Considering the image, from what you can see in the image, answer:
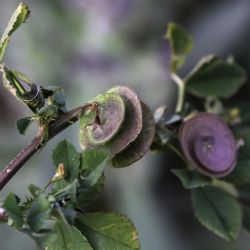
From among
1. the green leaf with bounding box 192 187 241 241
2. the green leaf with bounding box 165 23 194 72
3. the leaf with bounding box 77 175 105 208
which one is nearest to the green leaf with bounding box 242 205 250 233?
the green leaf with bounding box 192 187 241 241

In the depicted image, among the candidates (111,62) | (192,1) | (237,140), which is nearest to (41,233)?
(237,140)

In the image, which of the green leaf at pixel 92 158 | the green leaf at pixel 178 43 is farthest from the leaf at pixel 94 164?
the green leaf at pixel 178 43

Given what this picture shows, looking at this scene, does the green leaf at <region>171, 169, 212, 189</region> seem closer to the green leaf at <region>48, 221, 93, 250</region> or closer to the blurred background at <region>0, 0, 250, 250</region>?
the green leaf at <region>48, 221, 93, 250</region>

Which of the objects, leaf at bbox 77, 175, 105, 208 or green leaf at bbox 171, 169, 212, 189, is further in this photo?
green leaf at bbox 171, 169, 212, 189

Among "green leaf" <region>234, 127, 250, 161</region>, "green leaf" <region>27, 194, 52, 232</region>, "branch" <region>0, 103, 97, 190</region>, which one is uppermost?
"branch" <region>0, 103, 97, 190</region>

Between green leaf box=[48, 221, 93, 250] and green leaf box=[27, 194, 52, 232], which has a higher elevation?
green leaf box=[27, 194, 52, 232]

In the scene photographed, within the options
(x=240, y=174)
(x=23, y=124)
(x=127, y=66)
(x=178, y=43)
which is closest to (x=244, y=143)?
(x=240, y=174)

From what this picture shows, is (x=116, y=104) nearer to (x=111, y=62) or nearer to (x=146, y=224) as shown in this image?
(x=146, y=224)
